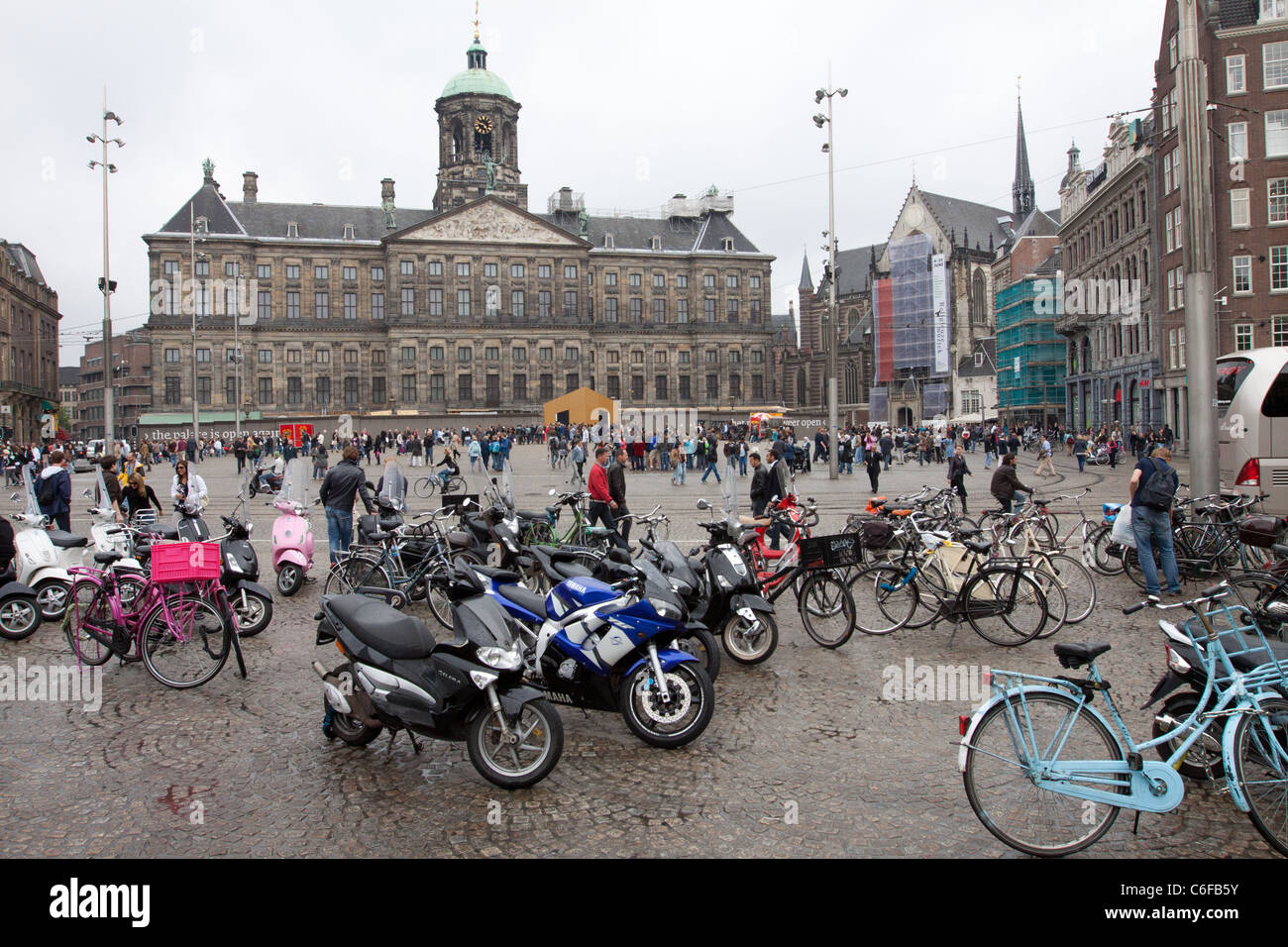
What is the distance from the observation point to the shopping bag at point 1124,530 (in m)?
10.4

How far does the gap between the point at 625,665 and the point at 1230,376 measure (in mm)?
15248

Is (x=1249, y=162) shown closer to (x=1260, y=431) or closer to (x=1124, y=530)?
(x=1260, y=431)

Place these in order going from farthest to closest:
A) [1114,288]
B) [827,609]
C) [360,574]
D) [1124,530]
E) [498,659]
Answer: [1114,288] < [1124,530] < [360,574] < [827,609] < [498,659]

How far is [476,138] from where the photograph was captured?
3091 inches

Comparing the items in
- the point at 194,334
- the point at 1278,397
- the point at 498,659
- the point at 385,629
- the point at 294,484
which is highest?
the point at 194,334

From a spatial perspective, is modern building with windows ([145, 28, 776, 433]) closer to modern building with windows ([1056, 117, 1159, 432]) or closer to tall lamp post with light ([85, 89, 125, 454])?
modern building with windows ([1056, 117, 1159, 432])

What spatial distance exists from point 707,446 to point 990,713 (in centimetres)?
2863

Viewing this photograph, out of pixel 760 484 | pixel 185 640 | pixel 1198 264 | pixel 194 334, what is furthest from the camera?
pixel 194 334

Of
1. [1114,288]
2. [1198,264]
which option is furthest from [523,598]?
[1114,288]

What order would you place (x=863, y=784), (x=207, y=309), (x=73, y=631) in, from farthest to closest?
(x=207, y=309), (x=73, y=631), (x=863, y=784)

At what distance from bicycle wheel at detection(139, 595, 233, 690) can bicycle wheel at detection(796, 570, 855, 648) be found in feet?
16.4
